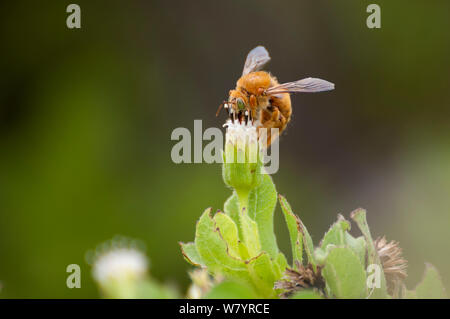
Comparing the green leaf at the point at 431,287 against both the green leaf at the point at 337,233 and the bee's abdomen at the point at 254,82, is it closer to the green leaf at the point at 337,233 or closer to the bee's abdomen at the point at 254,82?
the green leaf at the point at 337,233

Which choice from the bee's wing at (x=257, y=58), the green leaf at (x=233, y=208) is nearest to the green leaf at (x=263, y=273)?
the green leaf at (x=233, y=208)

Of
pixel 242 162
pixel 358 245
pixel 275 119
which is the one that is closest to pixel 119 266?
pixel 275 119

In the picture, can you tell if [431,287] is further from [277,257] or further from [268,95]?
[268,95]

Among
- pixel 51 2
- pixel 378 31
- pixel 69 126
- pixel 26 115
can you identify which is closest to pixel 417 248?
pixel 378 31

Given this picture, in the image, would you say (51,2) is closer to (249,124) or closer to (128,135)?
(128,135)

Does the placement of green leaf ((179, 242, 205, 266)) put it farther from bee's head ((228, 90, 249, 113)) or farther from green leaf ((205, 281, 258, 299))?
bee's head ((228, 90, 249, 113))

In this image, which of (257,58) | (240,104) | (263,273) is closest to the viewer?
(263,273)
